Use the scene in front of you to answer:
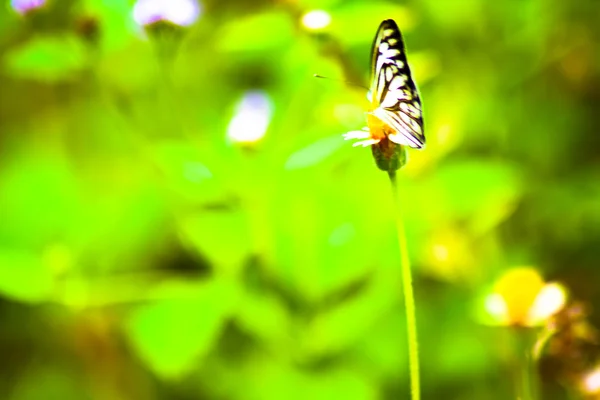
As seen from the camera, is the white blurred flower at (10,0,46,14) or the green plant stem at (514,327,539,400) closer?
the green plant stem at (514,327,539,400)

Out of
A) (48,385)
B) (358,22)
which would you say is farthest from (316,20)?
(48,385)

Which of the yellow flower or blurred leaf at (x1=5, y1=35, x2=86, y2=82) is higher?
blurred leaf at (x1=5, y1=35, x2=86, y2=82)

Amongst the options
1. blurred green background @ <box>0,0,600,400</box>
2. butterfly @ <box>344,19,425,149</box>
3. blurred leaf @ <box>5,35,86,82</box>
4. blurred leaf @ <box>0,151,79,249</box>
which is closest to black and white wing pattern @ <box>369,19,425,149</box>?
butterfly @ <box>344,19,425,149</box>

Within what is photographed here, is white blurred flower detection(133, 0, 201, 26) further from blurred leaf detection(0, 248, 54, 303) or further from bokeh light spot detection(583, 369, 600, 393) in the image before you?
bokeh light spot detection(583, 369, 600, 393)

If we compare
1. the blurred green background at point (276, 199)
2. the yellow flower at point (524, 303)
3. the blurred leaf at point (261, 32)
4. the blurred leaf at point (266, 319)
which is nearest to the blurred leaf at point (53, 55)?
the blurred green background at point (276, 199)

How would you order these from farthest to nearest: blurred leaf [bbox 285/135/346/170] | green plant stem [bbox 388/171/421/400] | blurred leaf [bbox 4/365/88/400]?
blurred leaf [bbox 4/365/88/400] → blurred leaf [bbox 285/135/346/170] → green plant stem [bbox 388/171/421/400]

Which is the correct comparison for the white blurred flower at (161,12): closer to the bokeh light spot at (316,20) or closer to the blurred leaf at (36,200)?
the bokeh light spot at (316,20)

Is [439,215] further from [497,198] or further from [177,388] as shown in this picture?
[177,388]

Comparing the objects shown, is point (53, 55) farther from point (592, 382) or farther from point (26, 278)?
point (592, 382)
